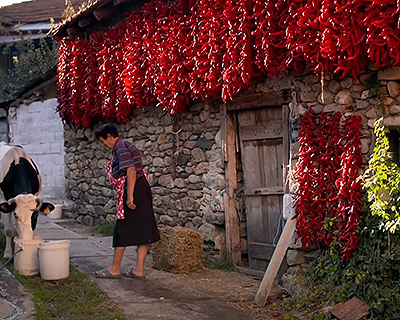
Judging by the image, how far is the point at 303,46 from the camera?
21.5 ft

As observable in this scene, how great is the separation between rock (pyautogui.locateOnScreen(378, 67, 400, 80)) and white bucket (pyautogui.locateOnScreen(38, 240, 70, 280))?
3.86 m

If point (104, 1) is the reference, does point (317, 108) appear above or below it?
below

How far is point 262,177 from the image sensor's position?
8.09 meters

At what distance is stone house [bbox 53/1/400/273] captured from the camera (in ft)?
21.6

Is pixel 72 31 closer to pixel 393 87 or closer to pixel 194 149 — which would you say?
pixel 194 149

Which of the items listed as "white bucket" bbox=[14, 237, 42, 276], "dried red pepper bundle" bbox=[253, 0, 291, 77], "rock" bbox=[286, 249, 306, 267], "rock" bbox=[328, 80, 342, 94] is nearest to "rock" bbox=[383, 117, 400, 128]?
"rock" bbox=[328, 80, 342, 94]

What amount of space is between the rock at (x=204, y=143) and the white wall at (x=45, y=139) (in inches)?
213

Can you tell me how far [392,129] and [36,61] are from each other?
12.8 m

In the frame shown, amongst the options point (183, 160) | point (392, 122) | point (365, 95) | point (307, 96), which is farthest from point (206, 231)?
point (392, 122)

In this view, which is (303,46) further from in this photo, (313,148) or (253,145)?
(253,145)

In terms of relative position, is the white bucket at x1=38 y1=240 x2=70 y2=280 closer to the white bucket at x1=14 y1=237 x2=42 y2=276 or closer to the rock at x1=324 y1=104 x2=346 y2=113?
the white bucket at x1=14 y1=237 x2=42 y2=276

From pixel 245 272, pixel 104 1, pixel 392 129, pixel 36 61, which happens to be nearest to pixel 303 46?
pixel 392 129

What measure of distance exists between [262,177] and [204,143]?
41.5 inches

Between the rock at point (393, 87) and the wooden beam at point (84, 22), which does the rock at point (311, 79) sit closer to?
the rock at point (393, 87)
